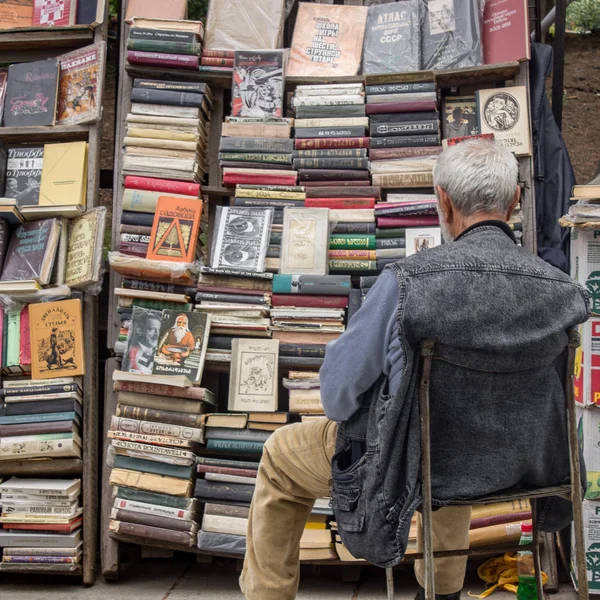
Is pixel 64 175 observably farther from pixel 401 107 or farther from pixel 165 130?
pixel 401 107

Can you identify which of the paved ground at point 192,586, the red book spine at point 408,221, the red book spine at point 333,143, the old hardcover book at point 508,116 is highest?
the old hardcover book at point 508,116

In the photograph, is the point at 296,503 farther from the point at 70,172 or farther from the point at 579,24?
the point at 579,24

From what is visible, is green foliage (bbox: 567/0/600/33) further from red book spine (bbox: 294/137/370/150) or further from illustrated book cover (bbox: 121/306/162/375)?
illustrated book cover (bbox: 121/306/162/375)

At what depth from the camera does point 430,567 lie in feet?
5.86

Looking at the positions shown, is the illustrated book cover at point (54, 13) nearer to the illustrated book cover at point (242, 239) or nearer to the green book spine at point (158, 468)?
the illustrated book cover at point (242, 239)

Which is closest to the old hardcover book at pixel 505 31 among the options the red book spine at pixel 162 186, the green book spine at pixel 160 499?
the red book spine at pixel 162 186

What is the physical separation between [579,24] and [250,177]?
6.70 meters

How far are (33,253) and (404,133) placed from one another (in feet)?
6.29

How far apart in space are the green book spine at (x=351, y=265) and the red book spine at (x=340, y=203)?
277mm

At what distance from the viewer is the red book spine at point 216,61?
3.88m

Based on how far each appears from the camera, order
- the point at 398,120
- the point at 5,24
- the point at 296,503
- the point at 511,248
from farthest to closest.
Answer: the point at 5,24, the point at 398,120, the point at 296,503, the point at 511,248

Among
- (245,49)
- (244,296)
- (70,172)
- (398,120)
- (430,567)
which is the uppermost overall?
(245,49)

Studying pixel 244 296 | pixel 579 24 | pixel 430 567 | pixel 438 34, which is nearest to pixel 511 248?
pixel 430 567

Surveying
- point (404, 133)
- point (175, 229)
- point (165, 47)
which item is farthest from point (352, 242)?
point (165, 47)
